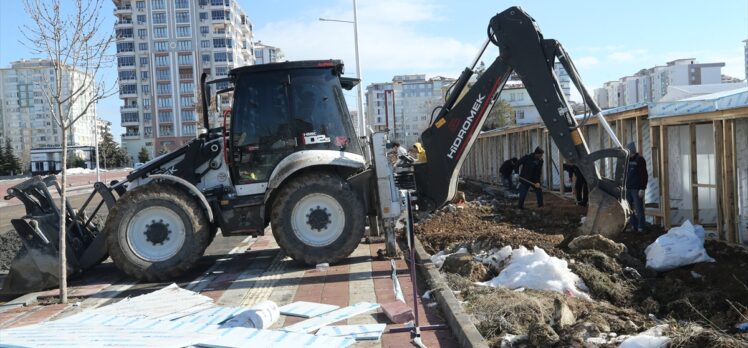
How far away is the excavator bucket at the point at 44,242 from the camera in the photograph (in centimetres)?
859

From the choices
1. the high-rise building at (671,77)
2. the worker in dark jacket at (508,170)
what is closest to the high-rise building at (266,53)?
the high-rise building at (671,77)

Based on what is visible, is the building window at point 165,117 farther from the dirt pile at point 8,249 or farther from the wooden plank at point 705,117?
the wooden plank at point 705,117

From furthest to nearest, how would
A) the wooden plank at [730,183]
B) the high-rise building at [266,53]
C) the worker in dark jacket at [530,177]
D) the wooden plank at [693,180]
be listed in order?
the high-rise building at [266,53]
the worker in dark jacket at [530,177]
the wooden plank at [693,180]
the wooden plank at [730,183]

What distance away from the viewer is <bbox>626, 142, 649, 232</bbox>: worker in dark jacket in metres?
11.7

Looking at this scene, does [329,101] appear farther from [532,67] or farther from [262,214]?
[532,67]

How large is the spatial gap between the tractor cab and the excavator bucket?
2089 mm

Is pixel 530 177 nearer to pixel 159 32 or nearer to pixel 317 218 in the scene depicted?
pixel 317 218

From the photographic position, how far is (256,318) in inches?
241

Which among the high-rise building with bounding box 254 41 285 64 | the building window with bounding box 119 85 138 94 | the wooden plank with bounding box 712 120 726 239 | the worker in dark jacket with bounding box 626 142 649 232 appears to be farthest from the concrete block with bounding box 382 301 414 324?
the high-rise building with bounding box 254 41 285 64

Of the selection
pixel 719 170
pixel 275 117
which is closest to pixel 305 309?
pixel 275 117

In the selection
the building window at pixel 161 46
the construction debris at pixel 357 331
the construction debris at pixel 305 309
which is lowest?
the construction debris at pixel 357 331

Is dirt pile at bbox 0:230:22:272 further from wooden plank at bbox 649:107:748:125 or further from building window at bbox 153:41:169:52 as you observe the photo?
building window at bbox 153:41:169:52

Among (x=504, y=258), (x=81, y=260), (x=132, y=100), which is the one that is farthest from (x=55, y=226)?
(x=132, y=100)

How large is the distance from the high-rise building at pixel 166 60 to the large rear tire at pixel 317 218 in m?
95.2
